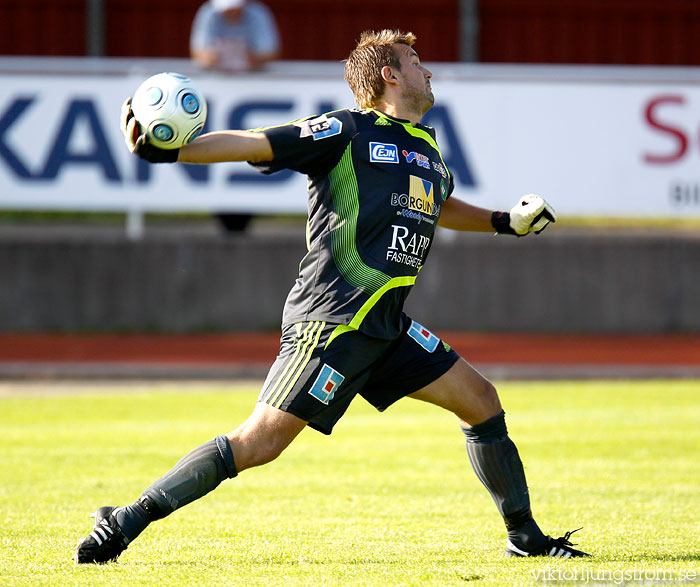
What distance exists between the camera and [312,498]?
6.79 meters

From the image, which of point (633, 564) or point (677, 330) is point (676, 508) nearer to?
point (633, 564)

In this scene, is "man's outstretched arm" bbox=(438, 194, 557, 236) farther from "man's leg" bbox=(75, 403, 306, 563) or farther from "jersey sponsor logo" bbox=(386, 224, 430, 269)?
"man's leg" bbox=(75, 403, 306, 563)

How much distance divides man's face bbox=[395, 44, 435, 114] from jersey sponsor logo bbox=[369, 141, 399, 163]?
27 centimetres

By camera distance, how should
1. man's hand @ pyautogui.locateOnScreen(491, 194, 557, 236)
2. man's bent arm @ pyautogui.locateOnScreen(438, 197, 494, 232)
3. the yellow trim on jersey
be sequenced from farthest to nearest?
man's bent arm @ pyautogui.locateOnScreen(438, 197, 494, 232)
man's hand @ pyautogui.locateOnScreen(491, 194, 557, 236)
the yellow trim on jersey

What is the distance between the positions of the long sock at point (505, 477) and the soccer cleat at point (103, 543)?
171 cm

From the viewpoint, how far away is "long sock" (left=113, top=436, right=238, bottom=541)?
4859 mm

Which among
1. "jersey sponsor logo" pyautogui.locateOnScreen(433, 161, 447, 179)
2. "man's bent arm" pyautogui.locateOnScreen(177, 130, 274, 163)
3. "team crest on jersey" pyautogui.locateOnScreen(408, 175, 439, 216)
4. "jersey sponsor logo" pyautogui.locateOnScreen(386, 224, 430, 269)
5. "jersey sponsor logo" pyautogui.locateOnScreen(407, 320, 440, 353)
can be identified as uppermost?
"man's bent arm" pyautogui.locateOnScreen(177, 130, 274, 163)

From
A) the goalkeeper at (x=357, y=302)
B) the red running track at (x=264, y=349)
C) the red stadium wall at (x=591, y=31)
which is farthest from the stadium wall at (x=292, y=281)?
the goalkeeper at (x=357, y=302)

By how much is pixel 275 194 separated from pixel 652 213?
4.92 metres

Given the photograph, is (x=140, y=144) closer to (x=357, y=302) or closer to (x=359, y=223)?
(x=359, y=223)

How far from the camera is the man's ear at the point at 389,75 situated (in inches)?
203

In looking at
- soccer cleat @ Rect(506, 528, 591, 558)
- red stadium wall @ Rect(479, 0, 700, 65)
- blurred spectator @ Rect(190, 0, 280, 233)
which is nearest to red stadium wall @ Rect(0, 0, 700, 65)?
red stadium wall @ Rect(479, 0, 700, 65)

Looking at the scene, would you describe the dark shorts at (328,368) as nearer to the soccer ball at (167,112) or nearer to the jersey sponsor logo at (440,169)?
the jersey sponsor logo at (440,169)

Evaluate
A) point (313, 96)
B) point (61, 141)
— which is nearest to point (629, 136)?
point (313, 96)
